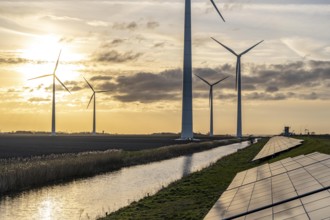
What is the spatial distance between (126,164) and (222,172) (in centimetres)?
2883

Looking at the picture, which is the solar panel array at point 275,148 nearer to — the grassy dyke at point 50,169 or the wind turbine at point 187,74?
the grassy dyke at point 50,169

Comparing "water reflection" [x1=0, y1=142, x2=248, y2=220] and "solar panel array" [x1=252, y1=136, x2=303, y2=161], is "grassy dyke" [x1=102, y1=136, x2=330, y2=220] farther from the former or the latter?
"solar panel array" [x1=252, y1=136, x2=303, y2=161]

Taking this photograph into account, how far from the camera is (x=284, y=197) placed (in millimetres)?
17297

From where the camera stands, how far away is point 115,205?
1374 inches

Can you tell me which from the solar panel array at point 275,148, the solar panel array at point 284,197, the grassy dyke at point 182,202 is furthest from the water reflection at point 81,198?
the solar panel array at point 284,197

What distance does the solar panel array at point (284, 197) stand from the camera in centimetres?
1448

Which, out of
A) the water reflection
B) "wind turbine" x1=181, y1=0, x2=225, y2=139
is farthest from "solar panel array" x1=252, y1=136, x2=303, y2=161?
"wind turbine" x1=181, y1=0, x2=225, y2=139

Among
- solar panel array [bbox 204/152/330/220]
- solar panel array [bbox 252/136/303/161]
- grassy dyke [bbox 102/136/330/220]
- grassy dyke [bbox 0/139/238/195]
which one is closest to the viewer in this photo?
solar panel array [bbox 204/152/330/220]

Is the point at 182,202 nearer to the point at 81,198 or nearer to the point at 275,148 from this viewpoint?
the point at 81,198

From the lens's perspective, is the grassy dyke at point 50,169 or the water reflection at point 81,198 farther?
the grassy dyke at point 50,169

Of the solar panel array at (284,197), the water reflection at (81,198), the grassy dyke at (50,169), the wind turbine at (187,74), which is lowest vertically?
the water reflection at (81,198)

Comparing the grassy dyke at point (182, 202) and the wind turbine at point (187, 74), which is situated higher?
the wind turbine at point (187, 74)

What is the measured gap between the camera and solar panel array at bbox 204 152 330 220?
14.5 meters

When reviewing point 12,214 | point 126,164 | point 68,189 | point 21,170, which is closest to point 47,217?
point 12,214
